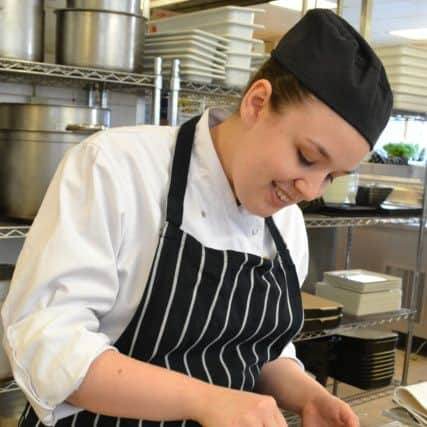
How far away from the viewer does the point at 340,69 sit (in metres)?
0.82

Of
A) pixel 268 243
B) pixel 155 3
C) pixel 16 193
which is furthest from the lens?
pixel 155 3

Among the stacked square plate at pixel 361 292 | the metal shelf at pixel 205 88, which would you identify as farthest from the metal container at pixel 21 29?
the stacked square plate at pixel 361 292

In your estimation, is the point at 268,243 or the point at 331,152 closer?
the point at 331,152

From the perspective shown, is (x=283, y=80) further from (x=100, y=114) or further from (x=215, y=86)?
(x=215, y=86)

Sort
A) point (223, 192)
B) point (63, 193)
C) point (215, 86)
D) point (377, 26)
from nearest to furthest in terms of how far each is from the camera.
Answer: point (63, 193) → point (223, 192) → point (215, 86) → point (377, 26)

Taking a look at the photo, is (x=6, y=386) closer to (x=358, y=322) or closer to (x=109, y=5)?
(x=109, y=5)

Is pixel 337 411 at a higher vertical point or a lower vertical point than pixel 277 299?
lower

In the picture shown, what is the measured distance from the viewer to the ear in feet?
2.88

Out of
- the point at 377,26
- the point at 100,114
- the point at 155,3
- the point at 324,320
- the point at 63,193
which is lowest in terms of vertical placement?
the point at 324,320

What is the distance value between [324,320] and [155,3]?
1567mm

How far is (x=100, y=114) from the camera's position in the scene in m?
1.66

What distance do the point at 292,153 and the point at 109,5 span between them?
108 cm

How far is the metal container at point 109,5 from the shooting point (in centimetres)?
171

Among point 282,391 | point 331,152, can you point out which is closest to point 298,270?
point 282,391
